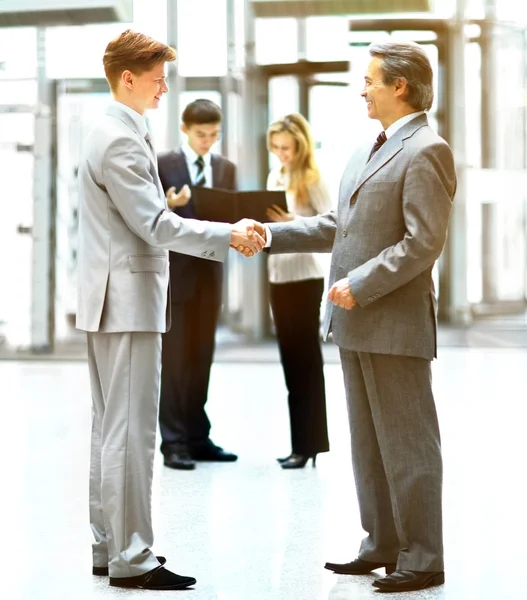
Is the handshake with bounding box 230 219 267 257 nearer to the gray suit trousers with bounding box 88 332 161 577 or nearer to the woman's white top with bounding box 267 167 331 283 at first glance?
the gray suit trousers with bounding box 88 332 161 577

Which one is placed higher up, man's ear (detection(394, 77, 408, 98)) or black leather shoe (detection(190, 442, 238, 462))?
man's ear (detection(394, 77, 408, 98))

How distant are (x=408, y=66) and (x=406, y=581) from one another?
149cm

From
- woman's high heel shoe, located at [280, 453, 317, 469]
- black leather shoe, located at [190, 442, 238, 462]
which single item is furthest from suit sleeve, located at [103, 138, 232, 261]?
black leather shoe, located at [190, 442, 238, 462]

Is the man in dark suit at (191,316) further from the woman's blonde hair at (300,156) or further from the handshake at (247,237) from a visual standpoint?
the handshake at (247,237)

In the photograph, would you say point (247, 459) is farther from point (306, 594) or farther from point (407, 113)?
point (407, 113)

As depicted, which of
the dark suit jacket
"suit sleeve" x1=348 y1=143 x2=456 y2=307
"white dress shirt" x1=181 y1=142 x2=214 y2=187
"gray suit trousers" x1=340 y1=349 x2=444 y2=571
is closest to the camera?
"suit sleeve" x1=348 y1=143 x2=456 y2=307

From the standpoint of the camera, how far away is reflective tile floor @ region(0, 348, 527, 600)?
3.02 meters

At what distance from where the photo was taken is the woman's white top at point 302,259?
464 centimetres

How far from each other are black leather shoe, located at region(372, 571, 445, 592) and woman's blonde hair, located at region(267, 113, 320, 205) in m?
2.22

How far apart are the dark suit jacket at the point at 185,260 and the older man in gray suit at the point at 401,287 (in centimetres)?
192

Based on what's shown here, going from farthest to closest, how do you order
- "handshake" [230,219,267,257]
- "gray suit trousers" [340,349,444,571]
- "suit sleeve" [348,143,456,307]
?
"handshake" [230,219,267,257] → "gray suit trousers" [340,349,444,571] → "suit sleeve" [348,143,456,307]

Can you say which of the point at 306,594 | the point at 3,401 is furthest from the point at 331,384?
the point at 306,594

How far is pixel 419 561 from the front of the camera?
9.45ft

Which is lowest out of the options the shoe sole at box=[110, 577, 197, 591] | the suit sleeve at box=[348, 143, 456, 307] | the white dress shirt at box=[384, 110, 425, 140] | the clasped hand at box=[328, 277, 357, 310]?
the shoe sole at box=[110, 577, 197, 591]
